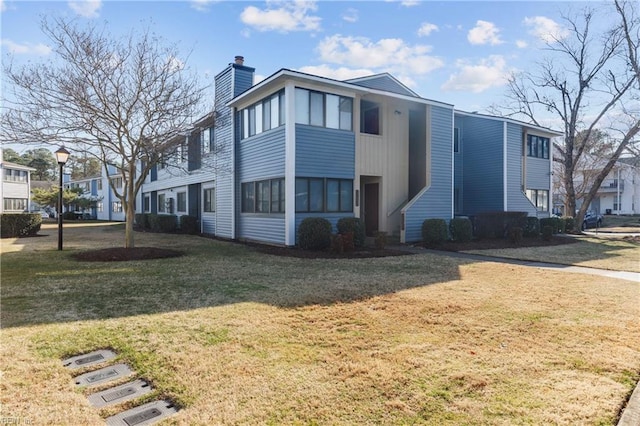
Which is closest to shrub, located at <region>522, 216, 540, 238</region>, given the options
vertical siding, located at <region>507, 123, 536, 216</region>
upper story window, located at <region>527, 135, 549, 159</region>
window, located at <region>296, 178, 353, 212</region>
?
vertical siding, located at <region>507, 123, 536, 216</region>

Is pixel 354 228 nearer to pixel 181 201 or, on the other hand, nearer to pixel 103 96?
pixel 103 96

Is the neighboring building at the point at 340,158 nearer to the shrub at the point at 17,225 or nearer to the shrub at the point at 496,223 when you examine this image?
the shrub at the point at 496,223

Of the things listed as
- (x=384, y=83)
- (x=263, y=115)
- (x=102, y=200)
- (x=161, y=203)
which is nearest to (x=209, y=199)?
(x=263, y=115)

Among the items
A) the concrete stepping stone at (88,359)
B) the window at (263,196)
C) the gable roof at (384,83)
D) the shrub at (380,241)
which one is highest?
the gable roof at (384,83)

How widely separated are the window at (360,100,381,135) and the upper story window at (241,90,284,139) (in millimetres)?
3918

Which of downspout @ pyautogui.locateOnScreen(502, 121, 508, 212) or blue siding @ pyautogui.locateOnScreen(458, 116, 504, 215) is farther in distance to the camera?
blue siding @ pyautogui.locateOnScreen(458, 116, 504, 215)

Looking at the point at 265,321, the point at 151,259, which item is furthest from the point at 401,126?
the point at 265,321

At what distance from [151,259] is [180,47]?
22.1 feet

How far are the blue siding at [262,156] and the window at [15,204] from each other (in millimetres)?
35517

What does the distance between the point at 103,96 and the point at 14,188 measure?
38447mm

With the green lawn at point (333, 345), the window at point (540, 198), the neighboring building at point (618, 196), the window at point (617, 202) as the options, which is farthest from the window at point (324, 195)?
the window at point (617, 202)

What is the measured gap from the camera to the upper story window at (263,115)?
13.7m

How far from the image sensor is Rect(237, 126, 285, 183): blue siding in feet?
44.1

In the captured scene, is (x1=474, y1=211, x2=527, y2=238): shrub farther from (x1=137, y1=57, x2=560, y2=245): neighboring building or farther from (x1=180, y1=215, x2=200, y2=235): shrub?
(x1=180, y1=215, x2=200, y2=235): shrub
